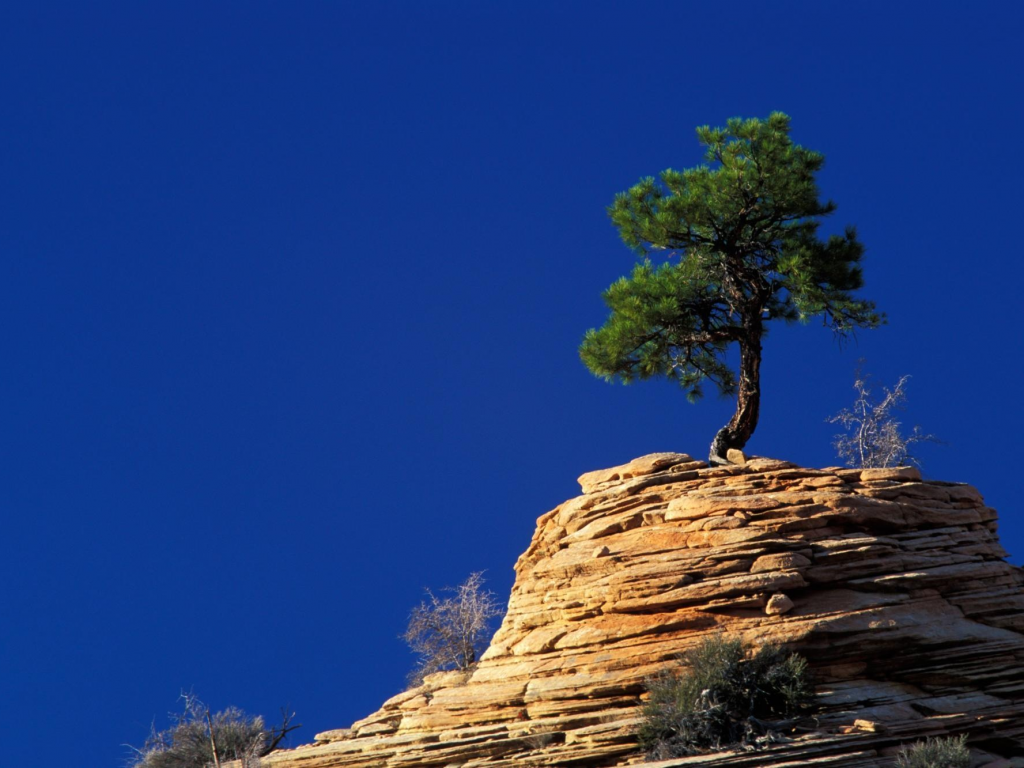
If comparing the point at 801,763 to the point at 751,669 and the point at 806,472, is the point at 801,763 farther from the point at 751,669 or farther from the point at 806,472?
the point at 806,472

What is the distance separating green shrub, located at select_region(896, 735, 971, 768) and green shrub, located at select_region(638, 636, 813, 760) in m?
1.75

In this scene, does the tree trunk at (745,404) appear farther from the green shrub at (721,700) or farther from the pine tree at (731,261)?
the green shrub at (721,700)

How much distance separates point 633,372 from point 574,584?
7.30 m

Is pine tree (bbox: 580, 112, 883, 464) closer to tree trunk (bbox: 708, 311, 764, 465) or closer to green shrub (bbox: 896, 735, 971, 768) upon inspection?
tree trunk (bbox: 708, 311, 764, 465)

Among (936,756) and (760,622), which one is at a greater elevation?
(760,622)

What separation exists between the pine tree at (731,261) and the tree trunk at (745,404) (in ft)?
0.07

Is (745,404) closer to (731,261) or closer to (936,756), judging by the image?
(731,261)

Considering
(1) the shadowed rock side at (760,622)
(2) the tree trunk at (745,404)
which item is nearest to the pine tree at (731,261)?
(2) the tree trunk at (745,404)

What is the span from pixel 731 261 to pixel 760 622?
9.42m

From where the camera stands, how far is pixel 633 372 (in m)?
25.6

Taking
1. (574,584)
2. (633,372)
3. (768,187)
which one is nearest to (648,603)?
(574,584)

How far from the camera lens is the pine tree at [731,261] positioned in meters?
23.9

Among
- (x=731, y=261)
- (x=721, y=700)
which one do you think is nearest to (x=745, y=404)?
(x=731, y=261)

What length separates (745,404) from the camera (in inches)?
928
